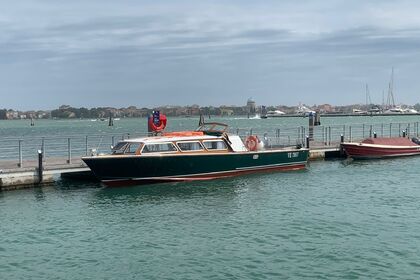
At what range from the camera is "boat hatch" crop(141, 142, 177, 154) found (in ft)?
94.4

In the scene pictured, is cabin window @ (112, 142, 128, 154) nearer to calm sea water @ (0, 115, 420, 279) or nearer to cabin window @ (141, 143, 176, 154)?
cabin window @ (141, 143, 176, 154)

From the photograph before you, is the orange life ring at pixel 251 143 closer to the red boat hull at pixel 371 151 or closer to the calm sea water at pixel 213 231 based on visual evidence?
the calm sea water at pixel 213 231

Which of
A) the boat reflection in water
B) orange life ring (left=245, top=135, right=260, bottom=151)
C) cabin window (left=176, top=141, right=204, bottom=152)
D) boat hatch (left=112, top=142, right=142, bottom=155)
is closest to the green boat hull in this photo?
the boat reflection in water

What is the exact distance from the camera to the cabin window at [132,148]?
94.7 ft

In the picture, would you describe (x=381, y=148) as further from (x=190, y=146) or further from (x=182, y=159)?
(x=182, y=159)

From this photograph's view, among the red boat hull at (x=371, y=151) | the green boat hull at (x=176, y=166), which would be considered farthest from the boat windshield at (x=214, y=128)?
the red boat hull at (x=371, y=151)

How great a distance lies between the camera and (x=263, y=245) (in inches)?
669

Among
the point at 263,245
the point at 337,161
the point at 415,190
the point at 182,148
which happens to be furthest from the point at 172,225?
the point at 337,161

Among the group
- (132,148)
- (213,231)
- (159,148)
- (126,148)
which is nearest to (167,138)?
(159,148)

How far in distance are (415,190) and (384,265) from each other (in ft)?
44.1

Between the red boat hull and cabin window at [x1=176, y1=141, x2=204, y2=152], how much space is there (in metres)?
15.6

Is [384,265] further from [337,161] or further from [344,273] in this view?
[337,161]

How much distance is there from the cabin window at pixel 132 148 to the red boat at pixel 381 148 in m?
18.8

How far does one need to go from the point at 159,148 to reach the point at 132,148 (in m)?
1.44
